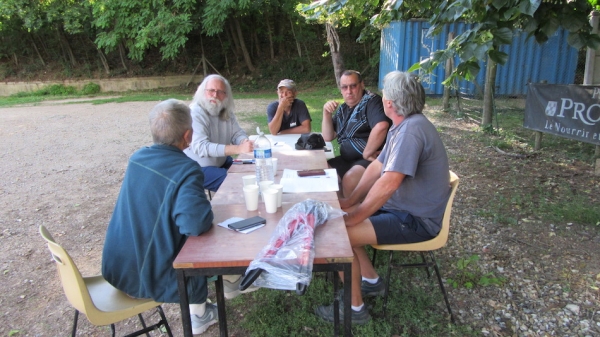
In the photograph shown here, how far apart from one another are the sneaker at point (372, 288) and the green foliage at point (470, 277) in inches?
21.1

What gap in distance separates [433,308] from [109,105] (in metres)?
12.7

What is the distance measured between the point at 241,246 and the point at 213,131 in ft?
6.42

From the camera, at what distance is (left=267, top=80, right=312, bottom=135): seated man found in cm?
412

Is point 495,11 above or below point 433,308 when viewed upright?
above

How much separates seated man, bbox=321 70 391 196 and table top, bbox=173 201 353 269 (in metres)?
1.43

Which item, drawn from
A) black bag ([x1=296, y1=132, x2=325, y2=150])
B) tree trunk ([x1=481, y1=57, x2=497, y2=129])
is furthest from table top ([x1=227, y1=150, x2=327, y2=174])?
tree trunk ([x1=481, y1=57, x2=497, y2=129])

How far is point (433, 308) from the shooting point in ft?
8.23

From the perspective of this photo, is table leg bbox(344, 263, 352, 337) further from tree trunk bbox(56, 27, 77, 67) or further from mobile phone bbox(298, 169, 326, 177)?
tree trunk bbox(56, 27, 77, 67)

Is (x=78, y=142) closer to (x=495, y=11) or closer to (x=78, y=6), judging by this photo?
(x=495, y=11)

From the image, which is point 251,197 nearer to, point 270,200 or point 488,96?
point 270,200

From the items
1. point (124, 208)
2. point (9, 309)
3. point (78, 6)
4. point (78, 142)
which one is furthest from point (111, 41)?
point (124, 208)

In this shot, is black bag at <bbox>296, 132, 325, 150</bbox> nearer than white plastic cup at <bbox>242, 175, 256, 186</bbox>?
No

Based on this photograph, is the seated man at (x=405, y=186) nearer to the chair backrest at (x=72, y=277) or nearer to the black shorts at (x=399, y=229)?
the black shorts at (x=399, y=229)

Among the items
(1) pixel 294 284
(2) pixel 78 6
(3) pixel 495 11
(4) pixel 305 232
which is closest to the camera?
(1) pixel 294 284
